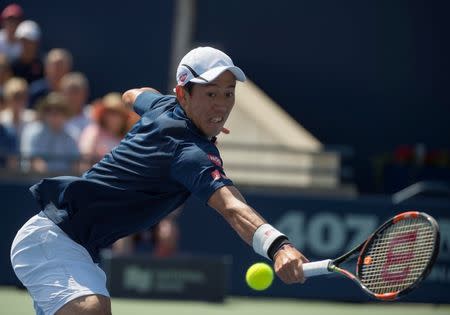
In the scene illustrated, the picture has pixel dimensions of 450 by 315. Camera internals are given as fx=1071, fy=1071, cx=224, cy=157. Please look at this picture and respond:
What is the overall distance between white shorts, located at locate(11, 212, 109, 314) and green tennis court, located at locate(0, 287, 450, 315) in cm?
374

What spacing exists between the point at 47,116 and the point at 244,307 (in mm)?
2688

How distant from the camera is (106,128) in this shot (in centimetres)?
1044

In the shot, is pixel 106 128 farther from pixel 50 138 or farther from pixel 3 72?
pixel 3 72

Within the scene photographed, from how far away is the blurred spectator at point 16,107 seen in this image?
10648 mm

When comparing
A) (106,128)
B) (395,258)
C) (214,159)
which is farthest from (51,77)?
(395,258)

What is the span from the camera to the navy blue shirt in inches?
198

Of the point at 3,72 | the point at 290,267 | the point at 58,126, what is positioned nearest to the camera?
the point at 290,267

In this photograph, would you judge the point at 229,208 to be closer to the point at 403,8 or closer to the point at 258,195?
the point at 258,195

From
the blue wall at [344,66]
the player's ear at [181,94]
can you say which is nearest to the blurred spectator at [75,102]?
the blue wall at [344,66]

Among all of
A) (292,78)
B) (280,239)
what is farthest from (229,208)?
(292,78)

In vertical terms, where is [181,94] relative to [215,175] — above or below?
above

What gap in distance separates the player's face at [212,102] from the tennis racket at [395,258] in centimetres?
86

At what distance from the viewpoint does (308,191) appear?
10.6 metres

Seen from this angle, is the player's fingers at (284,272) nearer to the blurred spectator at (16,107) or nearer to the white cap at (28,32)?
the blurred spectator at (16,107)
